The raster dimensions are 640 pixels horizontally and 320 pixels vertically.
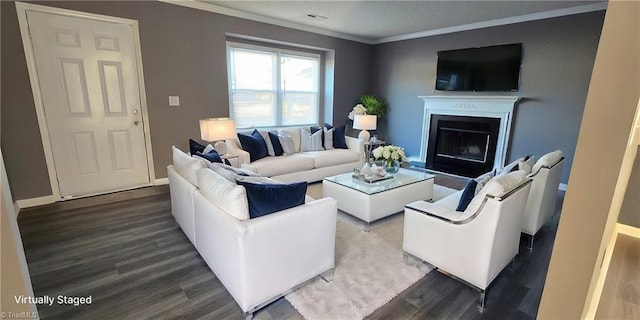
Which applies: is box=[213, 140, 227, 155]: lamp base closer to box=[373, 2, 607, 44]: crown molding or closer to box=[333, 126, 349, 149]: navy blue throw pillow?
box=[333, 126, 349, 149]: navy blue throw pillow

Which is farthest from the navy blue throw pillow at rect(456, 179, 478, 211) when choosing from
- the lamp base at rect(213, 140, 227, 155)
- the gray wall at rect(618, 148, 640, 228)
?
the lamp base at rect(213, 140, 227, 155)

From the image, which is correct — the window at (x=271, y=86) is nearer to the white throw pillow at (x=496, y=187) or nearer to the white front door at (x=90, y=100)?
the white front door at (x=90, y=100)

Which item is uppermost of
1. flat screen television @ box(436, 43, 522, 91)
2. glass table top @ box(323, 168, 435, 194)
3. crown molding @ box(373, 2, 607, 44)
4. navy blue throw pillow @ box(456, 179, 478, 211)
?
crown molding @ box(373, 2, 607, 44)

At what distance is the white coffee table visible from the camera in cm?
290

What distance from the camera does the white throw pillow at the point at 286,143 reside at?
4379 mm

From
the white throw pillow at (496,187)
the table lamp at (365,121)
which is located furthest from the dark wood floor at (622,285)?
the table lamp at (365,121)

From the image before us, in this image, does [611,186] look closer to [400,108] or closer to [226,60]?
[226,60]

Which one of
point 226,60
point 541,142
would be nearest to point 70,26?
point 226,60

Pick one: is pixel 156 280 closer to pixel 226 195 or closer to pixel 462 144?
pixel 226 195

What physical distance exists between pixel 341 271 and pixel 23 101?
393cm

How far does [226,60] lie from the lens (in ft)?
14.9

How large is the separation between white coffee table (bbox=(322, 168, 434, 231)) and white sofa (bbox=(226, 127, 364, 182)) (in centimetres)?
86

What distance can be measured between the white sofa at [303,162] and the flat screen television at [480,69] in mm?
2102

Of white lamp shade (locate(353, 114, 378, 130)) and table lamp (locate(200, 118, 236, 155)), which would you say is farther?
white lamp shade (locate(353, 114, 378, 130))
